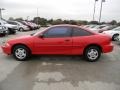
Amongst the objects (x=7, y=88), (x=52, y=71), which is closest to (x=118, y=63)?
(x=52, y=71)

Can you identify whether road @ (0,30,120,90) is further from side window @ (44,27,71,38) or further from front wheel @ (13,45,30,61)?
side window @ (44,27,71,38)

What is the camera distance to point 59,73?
21.3 feet

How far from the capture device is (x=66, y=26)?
8.35m

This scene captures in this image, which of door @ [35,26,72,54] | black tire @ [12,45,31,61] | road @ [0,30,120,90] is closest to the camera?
road @ [0,30,120,90]

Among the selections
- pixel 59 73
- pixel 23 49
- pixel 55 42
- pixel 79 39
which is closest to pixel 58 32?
pixel 55 42

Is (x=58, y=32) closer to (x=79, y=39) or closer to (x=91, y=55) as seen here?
(x=79, y=39)

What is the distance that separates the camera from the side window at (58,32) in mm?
8266

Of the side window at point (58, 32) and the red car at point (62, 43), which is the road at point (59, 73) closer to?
the red car at point (62, 43)

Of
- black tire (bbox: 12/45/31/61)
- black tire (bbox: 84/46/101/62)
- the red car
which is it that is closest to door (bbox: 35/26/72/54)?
the red car

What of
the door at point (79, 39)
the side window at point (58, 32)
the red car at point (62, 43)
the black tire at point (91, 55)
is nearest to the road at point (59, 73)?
the black tire at point (91, 55)

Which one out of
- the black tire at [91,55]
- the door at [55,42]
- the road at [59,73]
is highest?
the door at [55,42]

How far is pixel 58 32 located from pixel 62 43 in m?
0.50

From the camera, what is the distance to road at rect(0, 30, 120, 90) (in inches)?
209

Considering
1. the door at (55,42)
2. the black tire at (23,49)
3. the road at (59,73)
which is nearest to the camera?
the road at (59,73)
